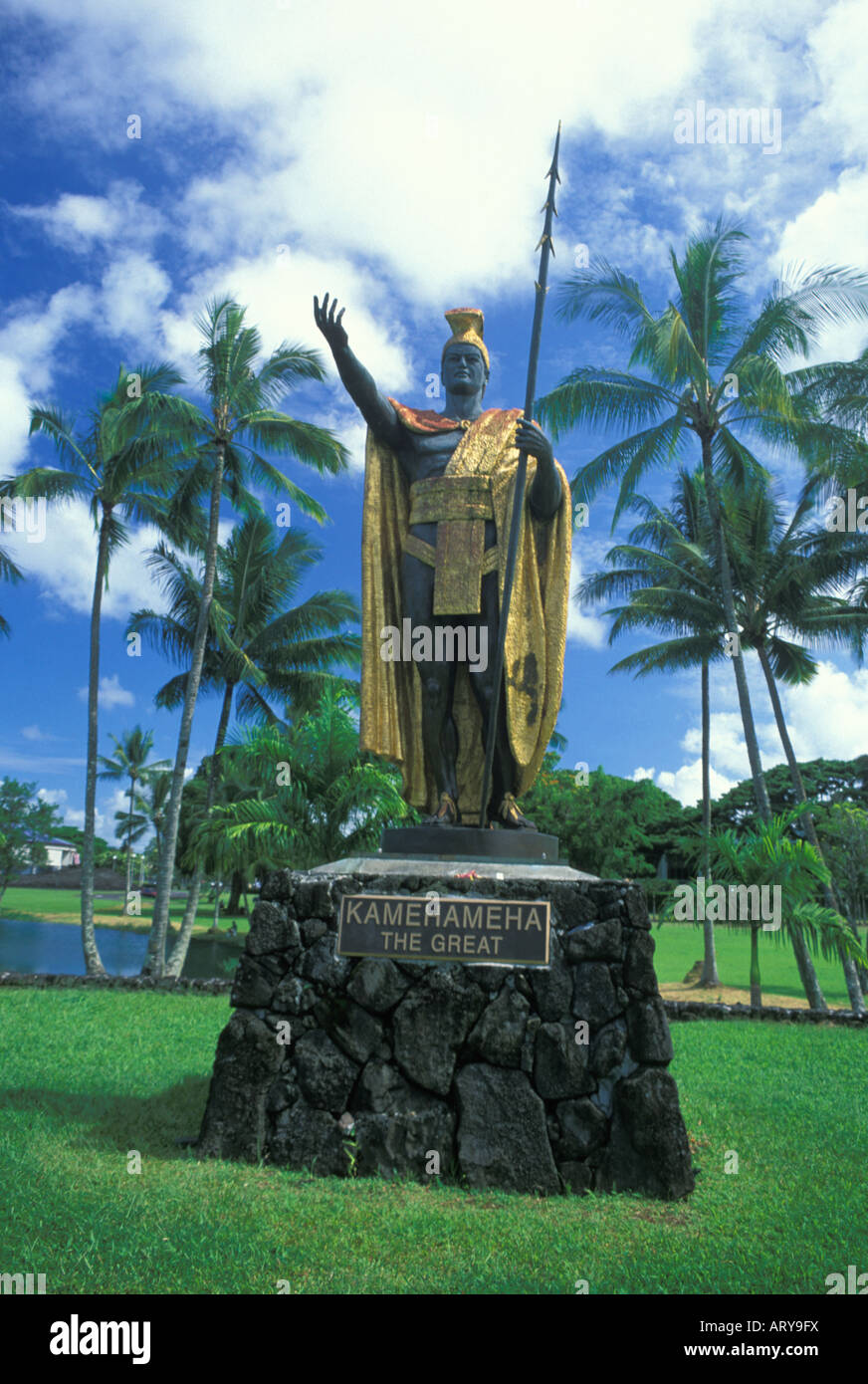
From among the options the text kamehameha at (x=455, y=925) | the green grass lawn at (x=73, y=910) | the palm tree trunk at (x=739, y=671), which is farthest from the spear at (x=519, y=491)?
the green grass lawn at (x=73, y=910)

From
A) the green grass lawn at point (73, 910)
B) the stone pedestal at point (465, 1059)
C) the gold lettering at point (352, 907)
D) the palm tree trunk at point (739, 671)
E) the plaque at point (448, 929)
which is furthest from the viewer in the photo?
the green grass lawn at point (73, 910)

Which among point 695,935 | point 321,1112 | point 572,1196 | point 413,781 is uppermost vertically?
point 413,781

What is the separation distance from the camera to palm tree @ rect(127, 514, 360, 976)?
856 inches

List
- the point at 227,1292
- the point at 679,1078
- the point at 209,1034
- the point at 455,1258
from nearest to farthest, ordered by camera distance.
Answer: the point at 227,1292 → the point at 455,1258 → the point at 679,1078 → the point at 209,1034

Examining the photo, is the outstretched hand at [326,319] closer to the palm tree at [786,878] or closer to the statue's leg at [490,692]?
the statue's leg at [490,692]

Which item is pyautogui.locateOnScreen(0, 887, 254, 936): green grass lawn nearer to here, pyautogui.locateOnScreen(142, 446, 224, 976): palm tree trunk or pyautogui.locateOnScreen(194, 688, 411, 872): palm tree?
pyautogui.locateOnScreen(142, 446, 224, 976): palm tree trunk

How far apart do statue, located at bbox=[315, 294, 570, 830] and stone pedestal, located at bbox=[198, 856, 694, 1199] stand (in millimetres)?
992

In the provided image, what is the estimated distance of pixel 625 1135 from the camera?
14.0 ft

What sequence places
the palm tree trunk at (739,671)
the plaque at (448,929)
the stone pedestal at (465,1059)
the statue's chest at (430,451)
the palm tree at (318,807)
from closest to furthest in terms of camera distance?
the stone pedestal at (465,1059)
the plaque at (448,929)
the statue's chest at (430,451)
the palm tree at (318,807)
the palm tree trunk at (739,671)

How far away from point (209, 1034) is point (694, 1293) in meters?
6.06

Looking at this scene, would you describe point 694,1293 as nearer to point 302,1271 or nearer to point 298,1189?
point 302,1271

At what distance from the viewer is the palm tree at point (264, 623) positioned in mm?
21734

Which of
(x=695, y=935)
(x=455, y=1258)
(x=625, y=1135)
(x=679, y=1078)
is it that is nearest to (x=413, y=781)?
(x=625, y=1135)

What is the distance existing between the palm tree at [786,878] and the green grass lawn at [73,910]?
870 inches
